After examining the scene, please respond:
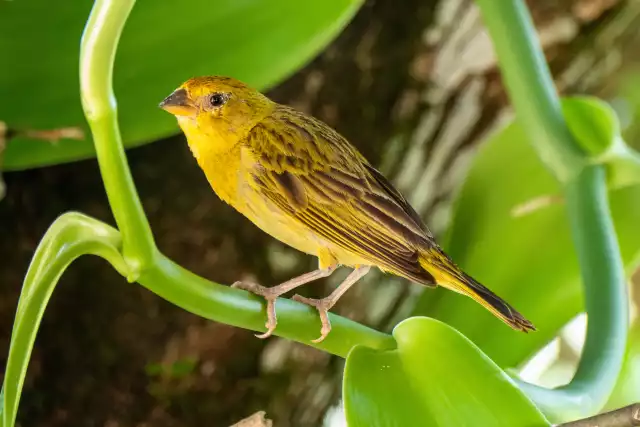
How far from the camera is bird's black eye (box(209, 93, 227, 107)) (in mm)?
450

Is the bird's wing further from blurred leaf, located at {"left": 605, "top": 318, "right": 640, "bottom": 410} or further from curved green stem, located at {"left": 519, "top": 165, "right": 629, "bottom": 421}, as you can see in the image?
blurred leaf, located at {"left": 605, "top": 318, "right": 640, "bottom": 410}

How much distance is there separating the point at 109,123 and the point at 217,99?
0.13 m

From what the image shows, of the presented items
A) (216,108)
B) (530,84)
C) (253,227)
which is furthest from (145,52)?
(530,84)

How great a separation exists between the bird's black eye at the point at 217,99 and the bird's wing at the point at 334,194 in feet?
0.10

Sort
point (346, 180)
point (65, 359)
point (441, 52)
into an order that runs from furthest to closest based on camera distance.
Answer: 1. point (441, 52)
2. point (65, 359)
3. point (346, 180)

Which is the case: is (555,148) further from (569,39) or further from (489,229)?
(569,39)

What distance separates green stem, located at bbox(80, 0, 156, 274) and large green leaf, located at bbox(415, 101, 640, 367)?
35 cm

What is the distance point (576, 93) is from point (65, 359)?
610 millimetres

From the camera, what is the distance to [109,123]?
0.34 m

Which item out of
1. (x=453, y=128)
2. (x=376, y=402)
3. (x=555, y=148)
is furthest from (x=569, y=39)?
(x=376, y=402)

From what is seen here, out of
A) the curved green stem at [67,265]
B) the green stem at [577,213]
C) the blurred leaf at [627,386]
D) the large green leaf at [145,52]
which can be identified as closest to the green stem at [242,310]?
the curved green stem at [67,265]

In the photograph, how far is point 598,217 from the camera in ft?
1.65

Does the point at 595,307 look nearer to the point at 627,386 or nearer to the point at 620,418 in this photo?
the point at 620,418

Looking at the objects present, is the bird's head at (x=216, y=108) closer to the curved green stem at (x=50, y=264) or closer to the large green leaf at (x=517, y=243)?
the curved green stem at (x=50, y=264)
